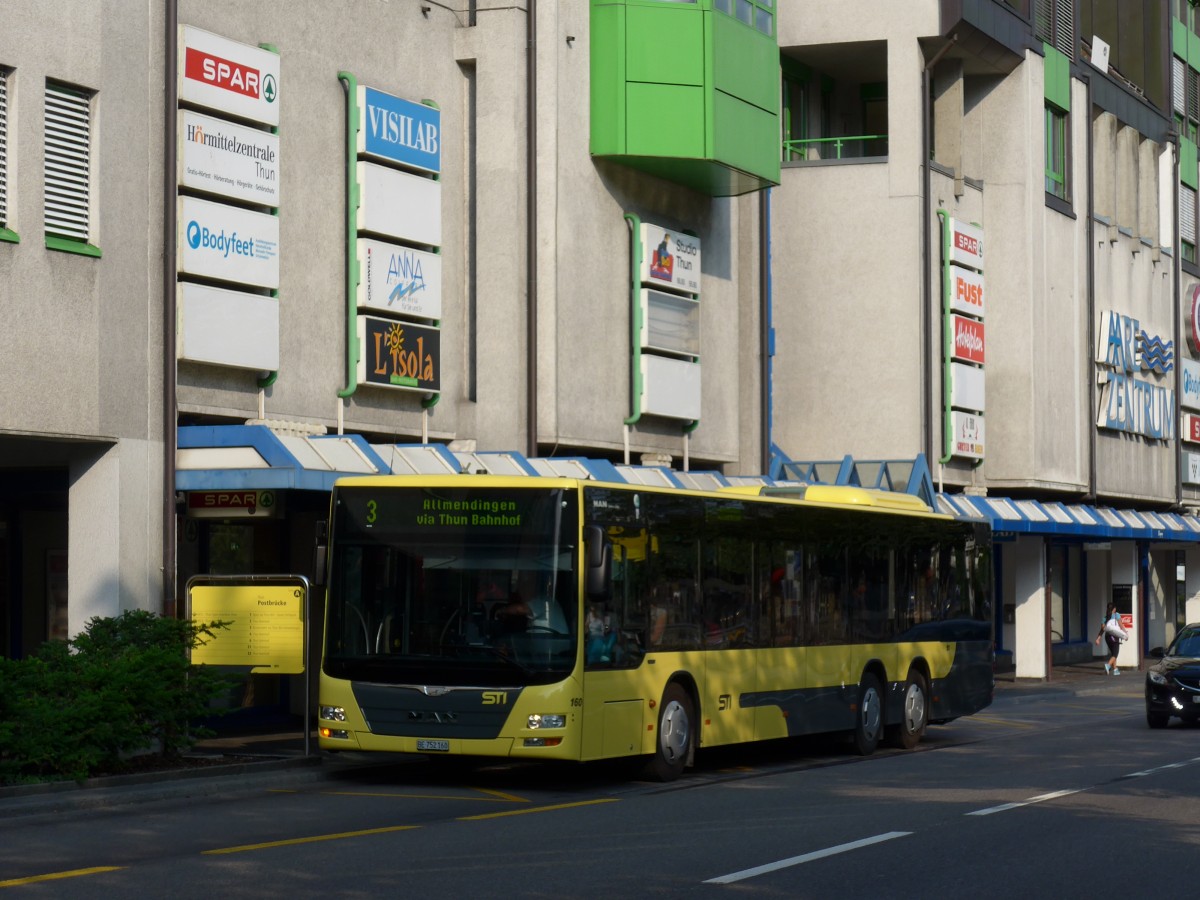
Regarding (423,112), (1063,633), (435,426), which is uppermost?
(423,112)

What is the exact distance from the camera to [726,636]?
754 inches

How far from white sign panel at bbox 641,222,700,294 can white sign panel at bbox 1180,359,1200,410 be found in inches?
1067

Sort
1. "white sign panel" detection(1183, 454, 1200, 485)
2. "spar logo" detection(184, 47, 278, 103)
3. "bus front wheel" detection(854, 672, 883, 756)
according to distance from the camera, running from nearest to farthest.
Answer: "spar logo" detection(184, 47, 278, 103), "bus front wheel" detection(854, 672, 883, 756), "white sign panel" detection(1183, 454, 1200, 485)

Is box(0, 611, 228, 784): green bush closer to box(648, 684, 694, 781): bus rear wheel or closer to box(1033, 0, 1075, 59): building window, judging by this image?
box(648, 684, 694, 781): bus rear wheel

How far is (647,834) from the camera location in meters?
13.7

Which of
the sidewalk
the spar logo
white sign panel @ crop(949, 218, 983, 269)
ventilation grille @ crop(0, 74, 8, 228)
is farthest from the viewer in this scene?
white sign panel @ crop(949, 218, 983, 269)

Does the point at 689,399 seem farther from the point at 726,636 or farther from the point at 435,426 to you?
the point at 726,636

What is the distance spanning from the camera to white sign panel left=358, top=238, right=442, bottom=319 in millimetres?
24078

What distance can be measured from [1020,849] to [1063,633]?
41028mm

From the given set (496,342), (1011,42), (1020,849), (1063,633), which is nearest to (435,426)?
(496,342)

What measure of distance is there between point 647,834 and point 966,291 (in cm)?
2820

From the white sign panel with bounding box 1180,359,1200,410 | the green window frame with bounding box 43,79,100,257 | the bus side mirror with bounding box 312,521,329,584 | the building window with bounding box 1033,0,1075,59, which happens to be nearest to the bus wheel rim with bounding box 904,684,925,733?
the bus side mirror with bounding box 312,521,329,584

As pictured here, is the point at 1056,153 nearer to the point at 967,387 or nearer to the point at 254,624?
the point at 967,387

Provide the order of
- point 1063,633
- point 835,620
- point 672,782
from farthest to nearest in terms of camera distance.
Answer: point 1063,633 → point 835,620 → point 672,782
